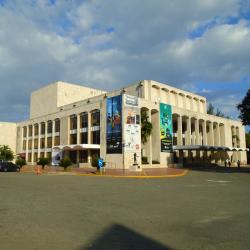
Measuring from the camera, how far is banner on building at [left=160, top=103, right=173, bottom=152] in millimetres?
51094

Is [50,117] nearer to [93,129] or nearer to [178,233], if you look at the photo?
[93,129]

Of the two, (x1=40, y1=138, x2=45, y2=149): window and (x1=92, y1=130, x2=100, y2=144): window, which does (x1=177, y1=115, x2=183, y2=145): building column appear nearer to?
(x1=92, y1=130, x2=100, y2=144): window

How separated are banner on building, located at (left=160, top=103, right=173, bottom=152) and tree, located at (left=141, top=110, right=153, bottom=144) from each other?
307cm

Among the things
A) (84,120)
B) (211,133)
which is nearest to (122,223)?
(84,120)

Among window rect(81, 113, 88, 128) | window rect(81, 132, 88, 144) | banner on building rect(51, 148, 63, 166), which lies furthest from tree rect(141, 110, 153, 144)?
banner on building rect(51, 148, 63, 166)

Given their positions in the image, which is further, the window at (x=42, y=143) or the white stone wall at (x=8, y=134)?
the white stone wall at (x=8, y=134)

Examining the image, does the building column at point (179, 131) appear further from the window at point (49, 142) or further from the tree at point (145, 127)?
the window at point (49, 142)

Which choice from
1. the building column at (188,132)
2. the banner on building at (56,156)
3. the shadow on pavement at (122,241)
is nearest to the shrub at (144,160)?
the building column at (188,132)

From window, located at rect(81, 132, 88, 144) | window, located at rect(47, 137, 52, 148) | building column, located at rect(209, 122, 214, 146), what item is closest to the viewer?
window, located at rect(81, 132, 88, 144)

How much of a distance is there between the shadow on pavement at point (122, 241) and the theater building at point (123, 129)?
95.3 ft

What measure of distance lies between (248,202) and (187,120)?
48823 millimetres

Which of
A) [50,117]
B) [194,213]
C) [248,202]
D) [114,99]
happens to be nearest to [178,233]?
[194,213]

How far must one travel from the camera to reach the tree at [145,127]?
158 feet

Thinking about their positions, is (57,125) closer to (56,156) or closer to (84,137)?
(56,156)
